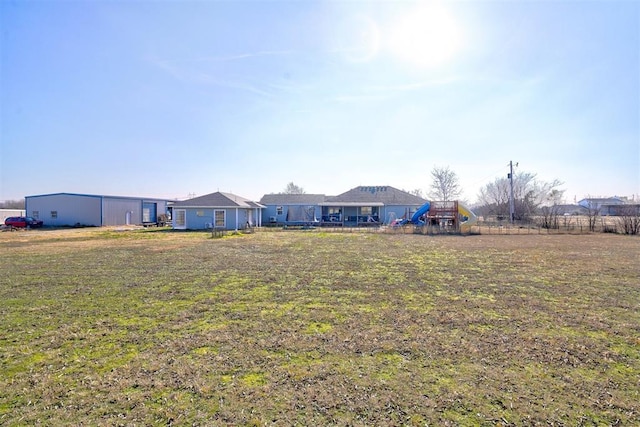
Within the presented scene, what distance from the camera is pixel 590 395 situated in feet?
10.1

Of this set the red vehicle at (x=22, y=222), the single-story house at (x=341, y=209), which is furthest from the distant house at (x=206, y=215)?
the red vehicle at (x=22, y=222)

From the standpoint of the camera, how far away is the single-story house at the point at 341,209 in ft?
119

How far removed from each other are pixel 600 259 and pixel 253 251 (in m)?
12.7

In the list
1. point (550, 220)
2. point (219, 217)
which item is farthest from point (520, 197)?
point (219, 217)

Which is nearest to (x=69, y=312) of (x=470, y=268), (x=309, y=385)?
(x=309, y=385)

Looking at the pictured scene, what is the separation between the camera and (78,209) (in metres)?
32.5

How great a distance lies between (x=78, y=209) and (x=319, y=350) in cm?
3705

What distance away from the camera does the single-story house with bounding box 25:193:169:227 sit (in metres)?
32.2

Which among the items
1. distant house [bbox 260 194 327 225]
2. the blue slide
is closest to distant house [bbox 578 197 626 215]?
the blue slide

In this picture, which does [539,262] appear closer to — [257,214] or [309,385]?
[309,385]

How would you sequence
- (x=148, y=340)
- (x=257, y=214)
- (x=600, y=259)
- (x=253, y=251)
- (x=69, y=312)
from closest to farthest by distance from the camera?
(x=148, y=340) < (x=69, y=312) < (x=600, y=259) < (x=253, y=251) < (x=257, y=214)

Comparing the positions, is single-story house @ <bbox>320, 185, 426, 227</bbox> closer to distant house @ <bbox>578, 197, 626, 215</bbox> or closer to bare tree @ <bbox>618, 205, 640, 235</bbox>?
distant house @ <bbox>578, 197, 626, 215</bbox>

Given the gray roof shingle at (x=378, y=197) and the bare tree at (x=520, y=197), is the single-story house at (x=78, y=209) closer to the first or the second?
the gray roof shingle at (x=378, y=197)

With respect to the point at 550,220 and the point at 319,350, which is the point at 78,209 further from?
the point at 550,220
